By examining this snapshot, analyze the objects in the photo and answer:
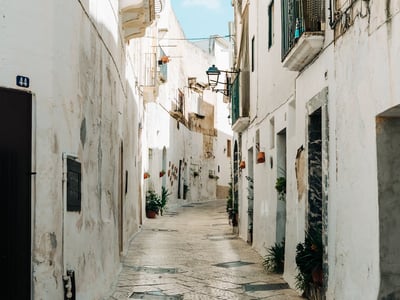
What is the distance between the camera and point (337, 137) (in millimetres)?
7113

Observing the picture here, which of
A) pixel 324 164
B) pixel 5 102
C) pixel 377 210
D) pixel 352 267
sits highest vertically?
pixel 5 102

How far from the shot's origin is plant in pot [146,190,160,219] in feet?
76.3

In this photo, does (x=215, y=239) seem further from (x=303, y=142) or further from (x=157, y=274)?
(x=303, y=142)

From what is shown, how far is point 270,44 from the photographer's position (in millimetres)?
12328

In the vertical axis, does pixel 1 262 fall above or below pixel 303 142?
below

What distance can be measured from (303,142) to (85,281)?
356cm

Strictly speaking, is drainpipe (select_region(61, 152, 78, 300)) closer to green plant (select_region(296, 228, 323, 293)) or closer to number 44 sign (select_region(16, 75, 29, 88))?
number 44 sign (select_region(16, 75, 29, 88))

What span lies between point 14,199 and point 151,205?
17.6 metres

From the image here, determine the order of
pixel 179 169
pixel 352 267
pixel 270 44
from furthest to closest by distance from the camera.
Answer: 1. pixel 179 169
2. pixel 270 44
3. pixel 352 267

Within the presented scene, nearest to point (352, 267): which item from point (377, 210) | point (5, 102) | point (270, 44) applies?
point (377, 210)

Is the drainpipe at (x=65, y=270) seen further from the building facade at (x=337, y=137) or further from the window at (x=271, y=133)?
→ the window at (x=271, y=133)

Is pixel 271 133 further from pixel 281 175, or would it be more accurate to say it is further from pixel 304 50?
pixel 304 50

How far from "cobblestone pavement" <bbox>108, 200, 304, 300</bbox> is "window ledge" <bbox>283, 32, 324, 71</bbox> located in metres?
3.23

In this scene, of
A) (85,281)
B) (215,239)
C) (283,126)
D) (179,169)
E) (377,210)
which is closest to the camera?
(377,210)
